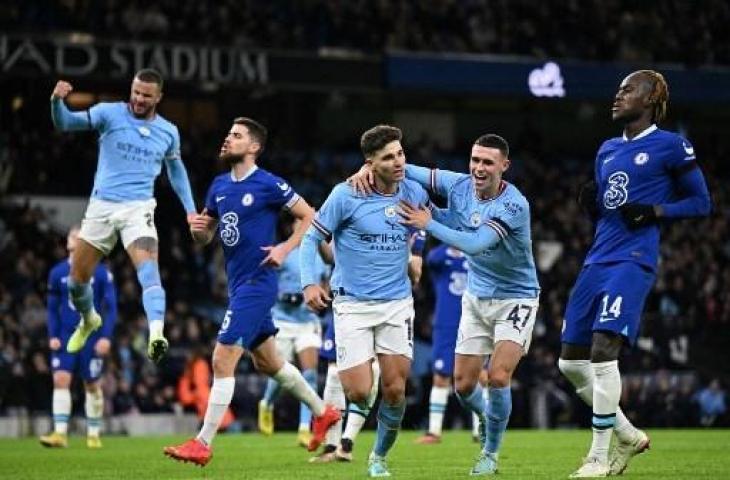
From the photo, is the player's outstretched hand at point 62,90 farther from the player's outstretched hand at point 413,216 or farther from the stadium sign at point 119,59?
the stadium sign at point 119,59

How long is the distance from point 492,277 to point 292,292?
684 centimetres

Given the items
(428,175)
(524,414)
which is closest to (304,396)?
(428,175)

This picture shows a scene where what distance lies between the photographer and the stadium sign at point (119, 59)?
1085 inches

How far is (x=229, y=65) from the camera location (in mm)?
29500

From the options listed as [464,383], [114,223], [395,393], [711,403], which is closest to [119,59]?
[711,403]

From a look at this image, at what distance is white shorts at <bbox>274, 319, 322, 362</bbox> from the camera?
59.4 feet

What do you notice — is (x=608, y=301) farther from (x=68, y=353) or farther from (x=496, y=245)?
(x=68, y=353)

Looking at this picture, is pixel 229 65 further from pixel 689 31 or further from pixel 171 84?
pixel 689 31

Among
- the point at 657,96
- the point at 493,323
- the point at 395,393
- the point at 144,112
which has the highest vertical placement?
the point at 144,112

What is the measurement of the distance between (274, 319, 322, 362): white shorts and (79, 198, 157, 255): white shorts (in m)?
4.74

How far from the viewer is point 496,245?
11109mm

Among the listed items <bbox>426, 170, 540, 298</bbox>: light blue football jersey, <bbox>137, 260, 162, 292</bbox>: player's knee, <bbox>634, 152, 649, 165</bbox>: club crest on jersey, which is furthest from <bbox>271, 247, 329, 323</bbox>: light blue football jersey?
<bbox>634, 152, 649, 165</bbox>: club crest on jersey

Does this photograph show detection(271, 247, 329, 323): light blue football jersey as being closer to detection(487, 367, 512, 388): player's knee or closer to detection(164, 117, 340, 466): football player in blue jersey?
detection(164, 117, 340, 466): football player in blue jersey

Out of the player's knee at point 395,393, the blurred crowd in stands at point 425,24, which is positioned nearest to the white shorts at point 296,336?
the player's knee at point 395,393
